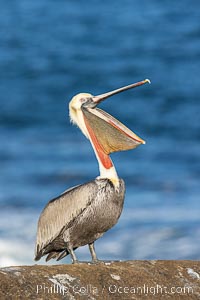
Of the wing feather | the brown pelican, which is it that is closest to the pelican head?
the brown pelican

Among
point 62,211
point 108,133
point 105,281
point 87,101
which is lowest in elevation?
point 105,281

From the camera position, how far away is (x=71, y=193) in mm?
8766

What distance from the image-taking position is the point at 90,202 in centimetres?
867

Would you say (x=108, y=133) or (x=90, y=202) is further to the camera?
(x=108, y=133)

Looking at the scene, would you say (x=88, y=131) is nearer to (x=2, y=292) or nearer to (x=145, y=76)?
(x=2, y=292)

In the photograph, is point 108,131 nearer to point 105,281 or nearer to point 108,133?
point 108,133

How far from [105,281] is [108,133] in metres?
1.93

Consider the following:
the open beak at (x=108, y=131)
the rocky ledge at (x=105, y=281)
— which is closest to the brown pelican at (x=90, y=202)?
the open beak at (x=108, y=131)

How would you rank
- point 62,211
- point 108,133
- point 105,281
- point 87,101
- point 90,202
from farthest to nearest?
point 87,101 → point 108,133 → point 62,211 → point 90,202 → point 105,281

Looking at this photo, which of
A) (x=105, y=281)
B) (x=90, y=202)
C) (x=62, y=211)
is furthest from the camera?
(x=62, y=211)

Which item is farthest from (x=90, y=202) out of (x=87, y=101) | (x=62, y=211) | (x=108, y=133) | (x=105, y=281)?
(x=105, y=281)

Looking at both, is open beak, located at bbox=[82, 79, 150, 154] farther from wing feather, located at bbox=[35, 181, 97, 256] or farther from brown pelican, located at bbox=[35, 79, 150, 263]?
wing feather, located at bbox=[35, 181, 97, 256]

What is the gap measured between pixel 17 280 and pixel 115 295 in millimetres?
583

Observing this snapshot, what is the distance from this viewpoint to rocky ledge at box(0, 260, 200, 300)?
23.2 ft
